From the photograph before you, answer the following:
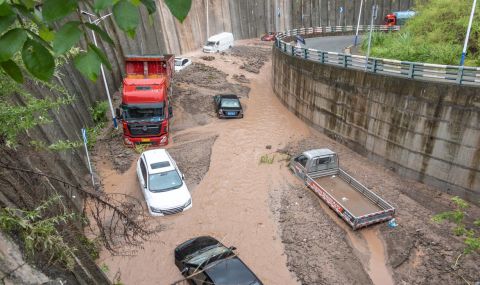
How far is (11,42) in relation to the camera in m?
1.38

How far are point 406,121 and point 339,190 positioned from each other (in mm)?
4202

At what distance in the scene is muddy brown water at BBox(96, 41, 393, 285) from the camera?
11.5m

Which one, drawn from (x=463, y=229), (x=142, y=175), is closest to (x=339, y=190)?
(x=463, y=229)

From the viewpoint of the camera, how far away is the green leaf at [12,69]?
1.65 meters

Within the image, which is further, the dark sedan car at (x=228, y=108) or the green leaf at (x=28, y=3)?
the dark sedan car at (x=228, y=108)

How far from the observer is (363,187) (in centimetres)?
1428

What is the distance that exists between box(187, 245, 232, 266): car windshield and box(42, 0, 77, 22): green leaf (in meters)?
9.52

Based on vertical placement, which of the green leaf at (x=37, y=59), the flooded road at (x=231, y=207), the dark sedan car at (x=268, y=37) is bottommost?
the flooded road at (x=231, y=207)

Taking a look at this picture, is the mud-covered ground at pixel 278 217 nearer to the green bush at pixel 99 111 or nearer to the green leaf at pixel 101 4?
the green bush at pixel 99 111

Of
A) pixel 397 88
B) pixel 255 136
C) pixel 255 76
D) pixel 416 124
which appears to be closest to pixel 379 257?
pixel 416 124

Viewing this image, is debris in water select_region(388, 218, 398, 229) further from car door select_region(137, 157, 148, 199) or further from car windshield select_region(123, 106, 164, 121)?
car windshield select_region(123, 106, 164, 121)

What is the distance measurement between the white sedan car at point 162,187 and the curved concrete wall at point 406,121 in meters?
9.13

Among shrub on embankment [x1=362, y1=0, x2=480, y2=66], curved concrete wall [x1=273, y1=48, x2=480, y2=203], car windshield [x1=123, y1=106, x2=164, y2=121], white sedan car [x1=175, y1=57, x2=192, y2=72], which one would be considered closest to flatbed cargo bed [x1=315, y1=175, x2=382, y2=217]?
curved concrete wall [x1=273, y1=48, x2=480, y2=203]

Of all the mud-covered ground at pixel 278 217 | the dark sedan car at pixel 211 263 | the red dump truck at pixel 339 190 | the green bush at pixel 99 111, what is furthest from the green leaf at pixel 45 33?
the green bush at pixel 99 111
